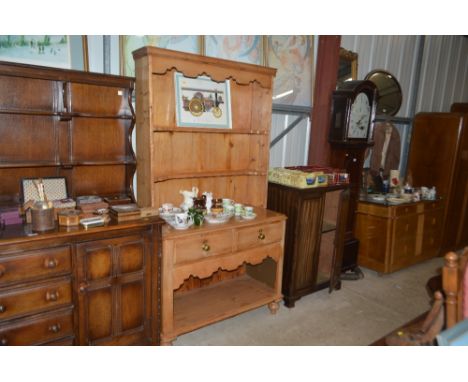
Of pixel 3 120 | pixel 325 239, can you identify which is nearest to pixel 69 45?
pixel 3 120

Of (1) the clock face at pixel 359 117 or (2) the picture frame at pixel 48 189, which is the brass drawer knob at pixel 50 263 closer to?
(2) the picture frame at pixel 48 189

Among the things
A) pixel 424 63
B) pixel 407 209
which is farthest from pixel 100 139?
pixel 424 63

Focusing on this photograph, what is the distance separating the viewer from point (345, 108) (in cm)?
328

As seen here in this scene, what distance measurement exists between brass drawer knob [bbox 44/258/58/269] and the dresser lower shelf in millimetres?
927

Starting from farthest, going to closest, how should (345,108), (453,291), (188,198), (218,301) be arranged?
(345,108)
(218,301)
(188,198)
(453,291)

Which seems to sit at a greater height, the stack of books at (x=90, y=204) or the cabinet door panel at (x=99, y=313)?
the stack of books at (x=90, y=204)

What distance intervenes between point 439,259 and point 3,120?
15.5ft

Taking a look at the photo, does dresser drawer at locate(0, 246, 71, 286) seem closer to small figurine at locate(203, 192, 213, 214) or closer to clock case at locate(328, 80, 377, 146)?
small figurine at locate(203, 192, 213, 214)

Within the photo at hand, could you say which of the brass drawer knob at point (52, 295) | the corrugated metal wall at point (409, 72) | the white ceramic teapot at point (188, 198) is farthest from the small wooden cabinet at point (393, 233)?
the brass drawer knob at point (52, 295)

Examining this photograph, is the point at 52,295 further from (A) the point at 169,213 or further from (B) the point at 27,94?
(B) the point at 27,94

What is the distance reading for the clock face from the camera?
3.34 metres

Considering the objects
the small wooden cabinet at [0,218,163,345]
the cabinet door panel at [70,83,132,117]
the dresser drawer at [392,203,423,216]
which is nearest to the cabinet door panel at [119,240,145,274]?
the small wooden cabinet at [0,218,163,345]

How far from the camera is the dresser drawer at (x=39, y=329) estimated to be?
70.2 inches

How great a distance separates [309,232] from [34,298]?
6.76 feet
